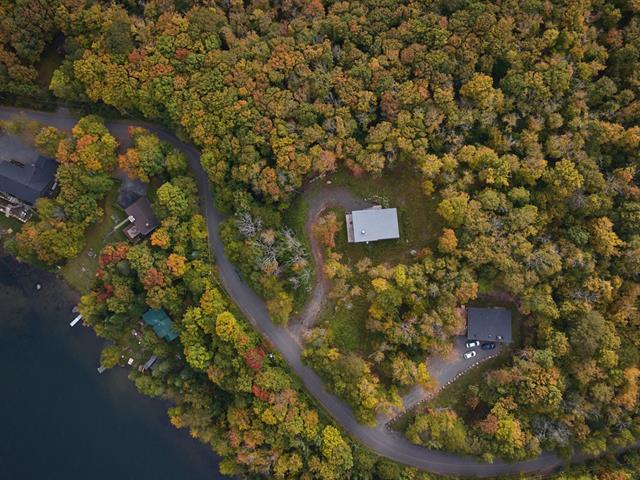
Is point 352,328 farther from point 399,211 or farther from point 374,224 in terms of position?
point 399,211

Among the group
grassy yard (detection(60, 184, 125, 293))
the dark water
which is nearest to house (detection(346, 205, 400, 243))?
grassy yard (detection(60, 184, 125, 293))

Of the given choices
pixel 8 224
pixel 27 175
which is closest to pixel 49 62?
pixel 27 175

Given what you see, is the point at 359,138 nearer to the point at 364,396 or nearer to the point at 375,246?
the point at 375,246

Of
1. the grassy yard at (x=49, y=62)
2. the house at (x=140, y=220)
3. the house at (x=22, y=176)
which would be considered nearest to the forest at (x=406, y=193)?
the house at (x=140, y=220)

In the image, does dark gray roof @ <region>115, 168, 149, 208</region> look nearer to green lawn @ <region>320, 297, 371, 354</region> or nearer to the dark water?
the dark water

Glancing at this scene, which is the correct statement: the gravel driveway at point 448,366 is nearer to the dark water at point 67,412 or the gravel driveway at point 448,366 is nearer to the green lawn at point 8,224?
the dark water at point 67,412

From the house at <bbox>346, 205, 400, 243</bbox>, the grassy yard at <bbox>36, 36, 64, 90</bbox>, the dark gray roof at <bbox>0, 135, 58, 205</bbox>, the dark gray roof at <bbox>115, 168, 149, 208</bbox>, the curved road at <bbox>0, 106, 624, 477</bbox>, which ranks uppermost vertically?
the grassy yard at <bbox>36, 36, 64, 90</bbox>
